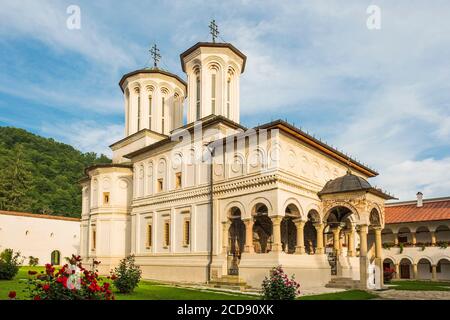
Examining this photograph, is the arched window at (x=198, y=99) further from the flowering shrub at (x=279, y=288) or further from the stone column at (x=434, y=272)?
the stone column at (x=434, y=272)

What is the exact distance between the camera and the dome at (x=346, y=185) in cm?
2006

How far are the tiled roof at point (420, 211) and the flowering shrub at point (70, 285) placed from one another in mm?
29103

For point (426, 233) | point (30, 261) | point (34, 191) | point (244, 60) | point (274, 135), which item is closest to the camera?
point (274, 135)

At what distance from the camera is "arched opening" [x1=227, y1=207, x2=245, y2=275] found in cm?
2036

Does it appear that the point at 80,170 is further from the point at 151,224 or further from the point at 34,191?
the point at 151,224

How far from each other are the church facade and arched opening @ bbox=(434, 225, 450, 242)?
861 cm

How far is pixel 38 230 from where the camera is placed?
38.4 metres

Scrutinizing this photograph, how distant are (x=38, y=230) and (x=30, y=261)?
9.55 ft

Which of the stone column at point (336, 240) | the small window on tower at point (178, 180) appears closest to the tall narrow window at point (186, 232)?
the small window on tower at point (178, 180)

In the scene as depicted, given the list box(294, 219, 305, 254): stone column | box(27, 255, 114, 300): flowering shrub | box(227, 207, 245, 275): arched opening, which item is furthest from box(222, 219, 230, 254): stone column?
box(27, 255, 114, 300): flowering shrub

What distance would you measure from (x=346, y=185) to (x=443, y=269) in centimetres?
1645

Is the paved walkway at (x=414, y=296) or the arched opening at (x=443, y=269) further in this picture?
the arched opening at (x=443, y=269)

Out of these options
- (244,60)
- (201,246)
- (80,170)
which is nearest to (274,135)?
(201,246)

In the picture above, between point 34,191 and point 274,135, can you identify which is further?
point 34,191
